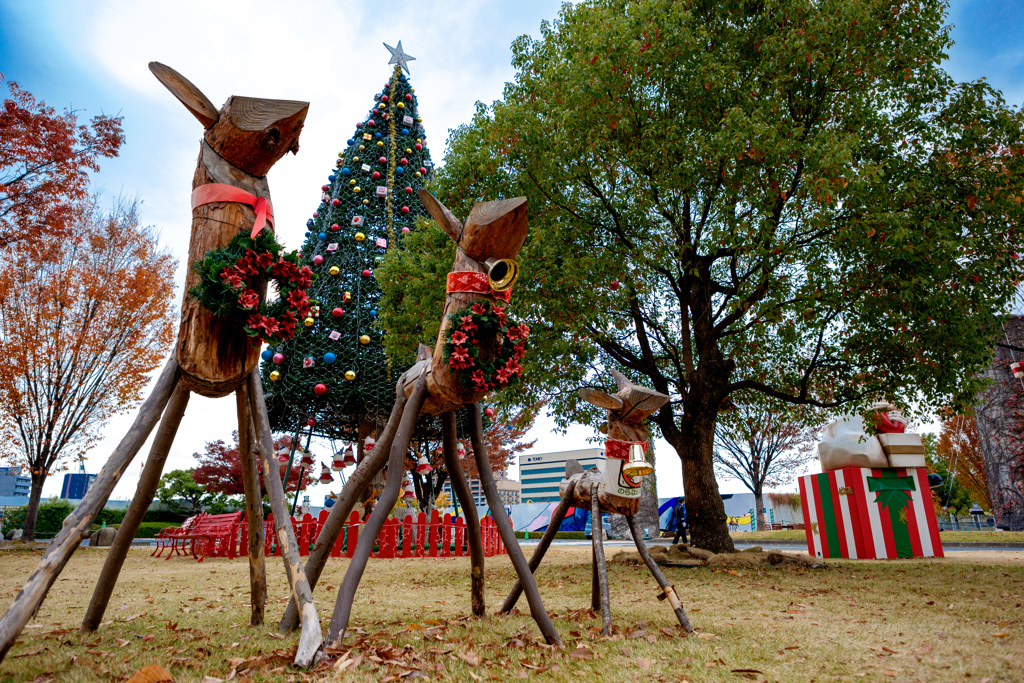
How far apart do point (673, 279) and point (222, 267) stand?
313 inches

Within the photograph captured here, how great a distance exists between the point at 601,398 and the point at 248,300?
8.46 ft

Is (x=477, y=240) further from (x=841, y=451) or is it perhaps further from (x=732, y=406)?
(x=841, y=451)

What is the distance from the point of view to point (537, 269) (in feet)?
26.9

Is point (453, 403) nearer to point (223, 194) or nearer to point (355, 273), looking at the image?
point (223, 194)

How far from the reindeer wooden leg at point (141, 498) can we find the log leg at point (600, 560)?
2.92 m

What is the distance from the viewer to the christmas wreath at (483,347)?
138 inches

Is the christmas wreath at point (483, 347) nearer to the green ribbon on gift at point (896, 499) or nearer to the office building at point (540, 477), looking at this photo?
the green ribbon on gift at point (896, 499)

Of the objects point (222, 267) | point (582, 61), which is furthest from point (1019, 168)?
point (222, 267)

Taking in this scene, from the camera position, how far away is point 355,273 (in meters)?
12.3

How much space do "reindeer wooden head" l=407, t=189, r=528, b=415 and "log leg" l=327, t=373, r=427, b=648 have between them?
0.13 meters

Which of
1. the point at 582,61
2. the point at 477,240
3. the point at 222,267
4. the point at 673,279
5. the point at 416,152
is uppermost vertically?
the point at 416,152

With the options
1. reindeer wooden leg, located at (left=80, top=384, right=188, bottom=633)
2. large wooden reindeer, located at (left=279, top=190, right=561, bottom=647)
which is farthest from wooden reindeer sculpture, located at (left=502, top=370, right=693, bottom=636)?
reindeer wooden leg, located at (left=80, top=384, right=188, bottom=633)

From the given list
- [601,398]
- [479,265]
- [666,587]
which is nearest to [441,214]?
[479,265]

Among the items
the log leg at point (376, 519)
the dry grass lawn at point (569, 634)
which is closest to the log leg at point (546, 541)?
the dry grass lawn at point (569, 634)
